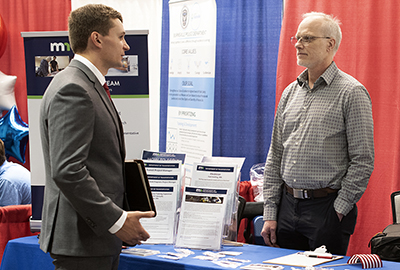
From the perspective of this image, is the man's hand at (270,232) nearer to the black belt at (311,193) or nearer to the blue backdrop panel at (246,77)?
the black belt at (311,193)

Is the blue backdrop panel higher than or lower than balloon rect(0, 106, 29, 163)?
higher

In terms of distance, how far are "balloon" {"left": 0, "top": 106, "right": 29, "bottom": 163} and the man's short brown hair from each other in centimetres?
364

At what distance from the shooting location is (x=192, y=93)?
417 cm

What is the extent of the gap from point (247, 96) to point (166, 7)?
4.47ft

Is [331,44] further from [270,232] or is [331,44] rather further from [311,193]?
[270,232]

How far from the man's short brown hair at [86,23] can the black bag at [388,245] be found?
1774 millimetres

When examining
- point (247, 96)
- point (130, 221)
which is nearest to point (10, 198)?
point (247, 96)

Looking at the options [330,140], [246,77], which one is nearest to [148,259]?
[330,140]

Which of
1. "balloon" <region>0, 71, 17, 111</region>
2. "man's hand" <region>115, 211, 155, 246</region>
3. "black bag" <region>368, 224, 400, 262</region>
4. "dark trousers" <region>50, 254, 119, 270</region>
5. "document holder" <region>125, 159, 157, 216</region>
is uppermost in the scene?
"balloon" <region>0, 71, 17, 111</region>

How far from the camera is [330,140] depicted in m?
2.22

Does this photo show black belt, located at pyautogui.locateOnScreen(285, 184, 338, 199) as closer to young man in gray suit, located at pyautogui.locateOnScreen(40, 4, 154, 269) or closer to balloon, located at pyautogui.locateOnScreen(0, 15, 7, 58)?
young man in gray suit, located at pyautogui.locateOnScreen(40, 4, 154, 269)

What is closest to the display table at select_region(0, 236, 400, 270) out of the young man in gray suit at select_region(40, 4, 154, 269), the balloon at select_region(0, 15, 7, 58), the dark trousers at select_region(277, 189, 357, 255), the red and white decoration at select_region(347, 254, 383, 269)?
the red and white decoration at select_region(347, 254, 383, 269)

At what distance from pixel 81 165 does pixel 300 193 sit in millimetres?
1314

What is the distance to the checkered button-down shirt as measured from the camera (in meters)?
2.14
